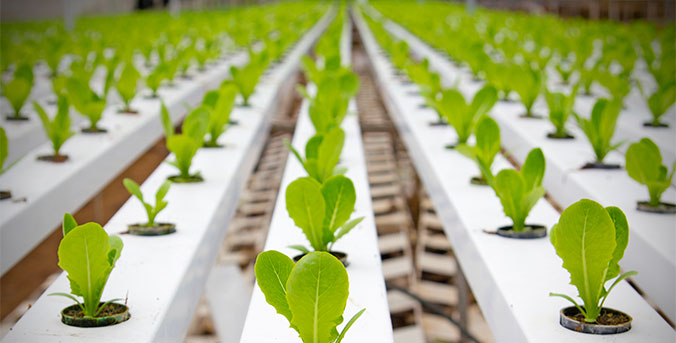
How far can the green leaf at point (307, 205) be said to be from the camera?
1.14 meters

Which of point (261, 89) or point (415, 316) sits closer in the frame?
point (415, 316)

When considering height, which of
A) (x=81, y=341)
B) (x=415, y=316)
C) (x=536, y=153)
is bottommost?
(x=415, y=316)

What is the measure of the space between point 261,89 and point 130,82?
941 millimetres

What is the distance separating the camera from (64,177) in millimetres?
1811

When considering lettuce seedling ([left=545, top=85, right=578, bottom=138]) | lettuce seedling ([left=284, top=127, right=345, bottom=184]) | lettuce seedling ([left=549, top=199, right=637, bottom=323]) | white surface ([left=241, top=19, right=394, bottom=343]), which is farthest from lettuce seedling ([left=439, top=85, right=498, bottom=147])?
lettuce seedling ([left=549, top=199, right=637, bottom=323])

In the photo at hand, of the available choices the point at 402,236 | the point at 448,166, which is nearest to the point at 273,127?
the point at 402,236

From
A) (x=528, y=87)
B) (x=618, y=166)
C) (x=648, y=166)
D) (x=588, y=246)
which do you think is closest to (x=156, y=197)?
(x=588, y=246)

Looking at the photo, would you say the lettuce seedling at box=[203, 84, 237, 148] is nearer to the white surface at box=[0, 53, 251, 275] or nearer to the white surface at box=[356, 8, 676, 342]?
the white surface at box=[0, 53, 251, 275]

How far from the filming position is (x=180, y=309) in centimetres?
117

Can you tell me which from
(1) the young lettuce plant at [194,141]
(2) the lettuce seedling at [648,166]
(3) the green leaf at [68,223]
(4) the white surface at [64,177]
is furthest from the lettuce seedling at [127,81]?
(2) the lettuce seedling at [648,166]

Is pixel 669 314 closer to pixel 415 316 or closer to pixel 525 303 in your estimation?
pixel 525 303

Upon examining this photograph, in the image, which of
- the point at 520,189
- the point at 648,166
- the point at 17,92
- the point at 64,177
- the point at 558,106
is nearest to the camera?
the point at 520,189

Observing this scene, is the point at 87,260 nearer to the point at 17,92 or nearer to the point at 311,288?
the point at 311,288

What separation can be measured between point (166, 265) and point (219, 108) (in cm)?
87
